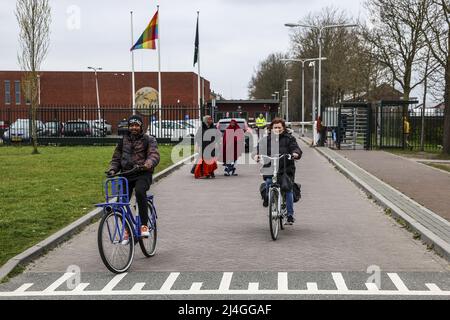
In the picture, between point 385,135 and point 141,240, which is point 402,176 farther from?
point 385,135

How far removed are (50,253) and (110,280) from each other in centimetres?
165

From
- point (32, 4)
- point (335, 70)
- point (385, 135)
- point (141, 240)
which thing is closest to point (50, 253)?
point (141, 240)

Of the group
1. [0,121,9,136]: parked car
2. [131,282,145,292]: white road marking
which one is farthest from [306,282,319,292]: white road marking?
[0,121,9,136]: parked car

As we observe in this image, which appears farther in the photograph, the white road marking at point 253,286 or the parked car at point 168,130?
the parked car at point 168,130

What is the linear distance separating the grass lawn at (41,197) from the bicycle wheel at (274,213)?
10.0ft

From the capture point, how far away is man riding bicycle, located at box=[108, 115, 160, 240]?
24.1 ft

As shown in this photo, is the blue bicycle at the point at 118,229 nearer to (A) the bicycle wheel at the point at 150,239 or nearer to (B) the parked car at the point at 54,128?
(A) the bicycle wheel at the point at 150,239

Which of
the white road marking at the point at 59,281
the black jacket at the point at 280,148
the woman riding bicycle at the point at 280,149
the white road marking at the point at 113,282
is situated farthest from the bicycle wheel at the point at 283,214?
the white road marking at the point at 59,281

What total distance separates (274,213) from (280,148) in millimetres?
1044

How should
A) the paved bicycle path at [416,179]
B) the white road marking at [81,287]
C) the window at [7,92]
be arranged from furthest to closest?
the window at [7,92] < the paved bicycle path at [416,179] < the white road marking at [81,287]

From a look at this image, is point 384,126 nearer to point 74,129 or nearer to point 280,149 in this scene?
point 74,129

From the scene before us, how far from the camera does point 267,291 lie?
239 inches

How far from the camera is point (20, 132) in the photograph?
1447 inches

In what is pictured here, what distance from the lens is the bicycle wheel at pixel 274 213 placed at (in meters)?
8.58
